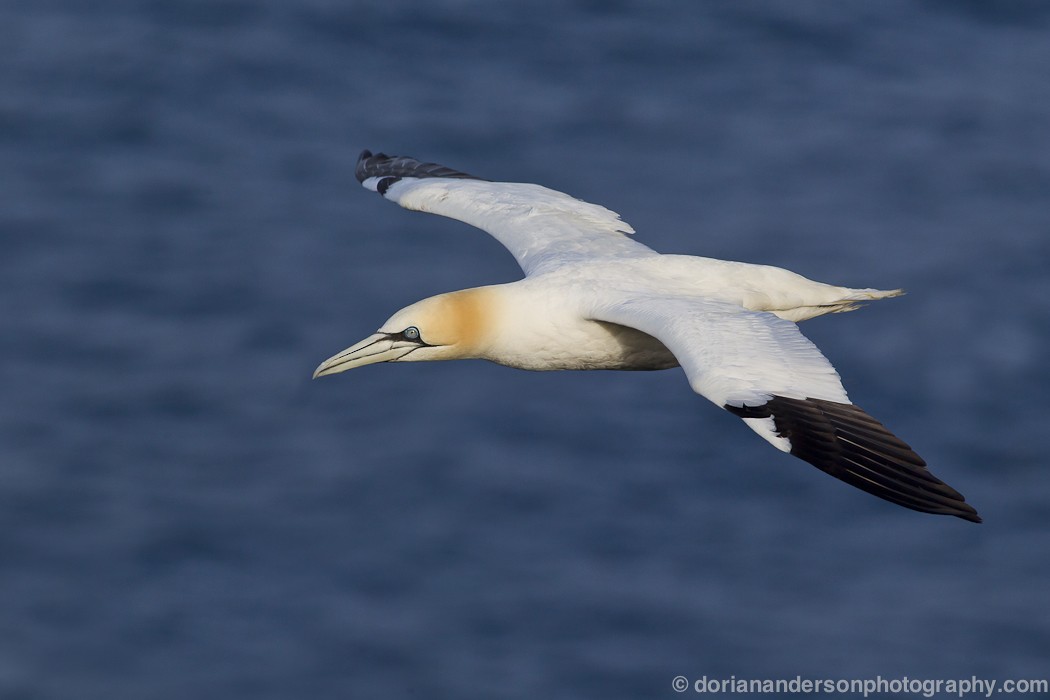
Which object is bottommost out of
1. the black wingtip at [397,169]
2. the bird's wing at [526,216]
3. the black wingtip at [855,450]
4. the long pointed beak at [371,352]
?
the black wingtip at [855,450]

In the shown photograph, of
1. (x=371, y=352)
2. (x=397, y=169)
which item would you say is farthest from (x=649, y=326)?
(x=397, y=169)

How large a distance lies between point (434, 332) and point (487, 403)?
46.4 ft

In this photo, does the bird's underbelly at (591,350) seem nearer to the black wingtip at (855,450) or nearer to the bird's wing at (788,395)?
the bird's wing at (788,395)

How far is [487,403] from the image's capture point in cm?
2753

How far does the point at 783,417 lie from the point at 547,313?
8.94ft

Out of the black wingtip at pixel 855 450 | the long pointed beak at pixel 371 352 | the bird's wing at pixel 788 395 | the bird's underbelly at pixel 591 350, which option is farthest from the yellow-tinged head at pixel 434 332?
the black wingtip at pixel 855 450

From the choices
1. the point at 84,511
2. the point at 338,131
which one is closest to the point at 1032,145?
the point at 338,131

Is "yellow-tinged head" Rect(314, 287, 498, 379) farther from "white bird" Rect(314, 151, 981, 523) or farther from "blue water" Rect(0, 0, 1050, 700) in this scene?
"blue water" Rect(0, 0, 1050, 700)

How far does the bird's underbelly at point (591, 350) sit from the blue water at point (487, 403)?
44.6 feet

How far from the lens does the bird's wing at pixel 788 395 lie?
35.2ft

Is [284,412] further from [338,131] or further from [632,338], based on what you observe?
[632,338]

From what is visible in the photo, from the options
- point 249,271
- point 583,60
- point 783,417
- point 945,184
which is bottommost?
point 783,417

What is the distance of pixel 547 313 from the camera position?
1335cm

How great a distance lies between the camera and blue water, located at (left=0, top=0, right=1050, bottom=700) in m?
27.2
